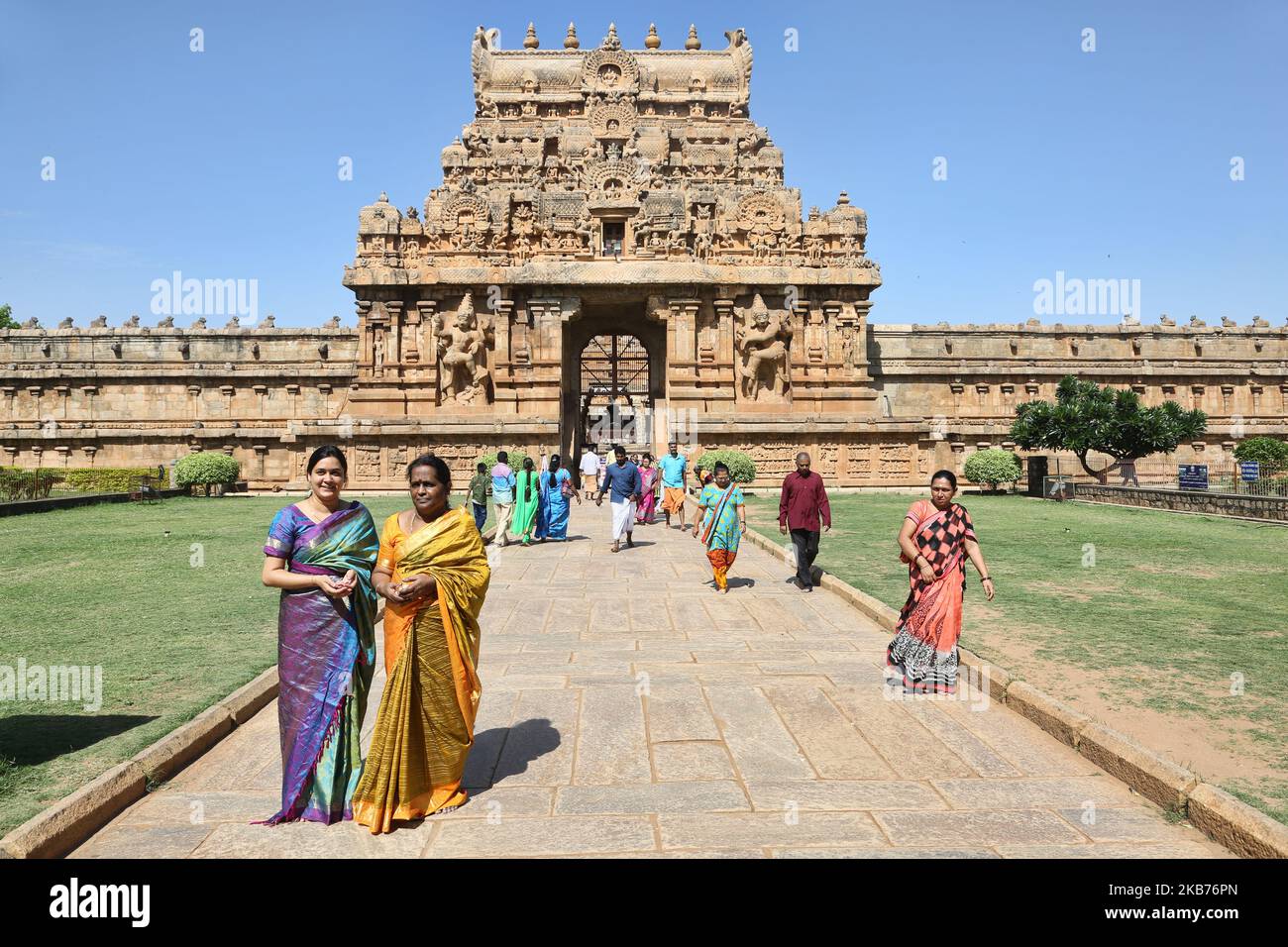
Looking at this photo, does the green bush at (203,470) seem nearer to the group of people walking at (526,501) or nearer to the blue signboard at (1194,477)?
the group of people walking at (526,501)

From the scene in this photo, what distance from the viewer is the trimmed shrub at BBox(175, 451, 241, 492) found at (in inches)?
961

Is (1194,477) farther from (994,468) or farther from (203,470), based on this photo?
(203,470)

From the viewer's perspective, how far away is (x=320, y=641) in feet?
13.1

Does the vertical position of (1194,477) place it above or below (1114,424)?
below

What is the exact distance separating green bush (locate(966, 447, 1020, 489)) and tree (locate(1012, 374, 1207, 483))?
124 cm

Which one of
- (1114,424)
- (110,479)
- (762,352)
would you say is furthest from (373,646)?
(1114,424)

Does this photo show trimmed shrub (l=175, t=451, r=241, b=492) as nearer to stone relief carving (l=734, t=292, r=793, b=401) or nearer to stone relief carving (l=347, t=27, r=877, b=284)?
stone relief carving (l=347, t=27, r=877, b=284)

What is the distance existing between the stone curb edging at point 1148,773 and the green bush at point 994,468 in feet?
69.5

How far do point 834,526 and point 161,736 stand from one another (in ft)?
44.0

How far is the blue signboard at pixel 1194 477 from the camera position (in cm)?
2056

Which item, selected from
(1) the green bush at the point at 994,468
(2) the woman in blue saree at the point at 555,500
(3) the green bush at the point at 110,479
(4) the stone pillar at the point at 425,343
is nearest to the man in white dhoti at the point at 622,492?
(2) the woman in blue saree at the point at 555,500

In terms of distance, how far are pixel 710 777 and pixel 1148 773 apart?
2385 millimetres

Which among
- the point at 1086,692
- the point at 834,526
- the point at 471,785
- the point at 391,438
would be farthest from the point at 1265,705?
the point at 391,438
